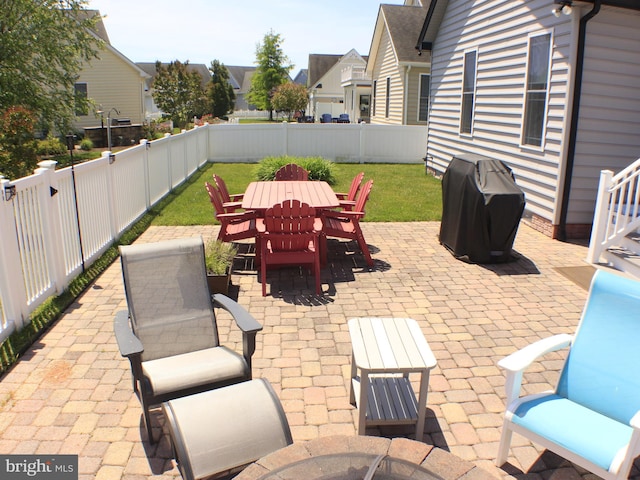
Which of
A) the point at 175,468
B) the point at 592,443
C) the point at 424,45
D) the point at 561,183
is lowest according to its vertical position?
the point at 175,468

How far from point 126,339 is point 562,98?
7909mm

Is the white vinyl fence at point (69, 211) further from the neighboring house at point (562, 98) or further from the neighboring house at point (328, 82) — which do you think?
the neighboring house at point (328, 82)

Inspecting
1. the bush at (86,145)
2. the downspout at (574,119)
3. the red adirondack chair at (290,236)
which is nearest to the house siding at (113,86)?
the bush at (86,145)

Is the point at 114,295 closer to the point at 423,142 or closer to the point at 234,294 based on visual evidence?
the point at 234,294

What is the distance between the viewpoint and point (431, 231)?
956cm

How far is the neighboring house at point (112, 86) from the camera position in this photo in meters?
30.2

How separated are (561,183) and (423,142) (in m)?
10.6

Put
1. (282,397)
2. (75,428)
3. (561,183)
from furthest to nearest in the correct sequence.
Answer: (561,183) < (282,397) < (75,428)

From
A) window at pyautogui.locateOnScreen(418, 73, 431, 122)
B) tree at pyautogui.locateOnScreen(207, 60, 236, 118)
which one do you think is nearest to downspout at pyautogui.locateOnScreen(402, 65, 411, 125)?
window at pyautogui.locateOnScreen(418, 73, 431, 122)

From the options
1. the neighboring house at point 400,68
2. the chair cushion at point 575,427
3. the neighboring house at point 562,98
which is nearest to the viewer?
the chair cushion at point 575,427

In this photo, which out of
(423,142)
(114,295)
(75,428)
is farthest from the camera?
(423,142)

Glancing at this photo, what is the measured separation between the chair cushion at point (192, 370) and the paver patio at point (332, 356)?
0.42 meters

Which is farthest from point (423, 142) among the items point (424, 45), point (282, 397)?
point (282, 397)

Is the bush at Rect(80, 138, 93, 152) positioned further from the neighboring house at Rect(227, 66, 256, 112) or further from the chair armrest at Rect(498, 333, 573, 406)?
the neighboring house at Rect(227, 66, 256, 112)
